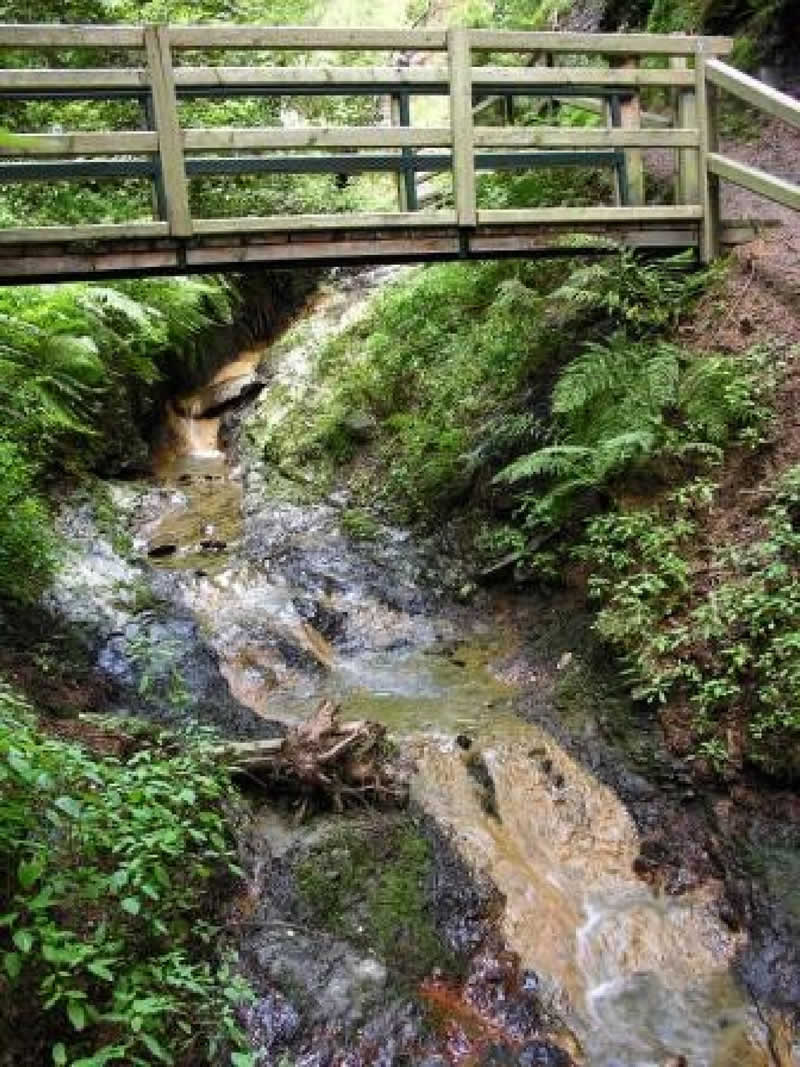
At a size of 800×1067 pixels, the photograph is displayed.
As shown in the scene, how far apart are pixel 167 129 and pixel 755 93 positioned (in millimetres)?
4225

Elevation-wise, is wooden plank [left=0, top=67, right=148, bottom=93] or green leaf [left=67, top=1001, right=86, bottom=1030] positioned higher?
Result: wooden plank [left=0, top=67, right=148, bottom=93]

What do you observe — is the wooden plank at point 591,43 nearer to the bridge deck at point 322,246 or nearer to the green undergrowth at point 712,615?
the bridge deck at point 322,246

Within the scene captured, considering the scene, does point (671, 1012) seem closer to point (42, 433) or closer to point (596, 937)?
point (596, 937)

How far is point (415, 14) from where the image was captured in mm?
22234

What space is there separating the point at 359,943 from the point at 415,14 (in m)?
22.4

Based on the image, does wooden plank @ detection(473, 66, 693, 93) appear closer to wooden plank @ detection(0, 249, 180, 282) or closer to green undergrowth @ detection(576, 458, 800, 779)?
wooden plank @ detection(0, 249, 180, 282)

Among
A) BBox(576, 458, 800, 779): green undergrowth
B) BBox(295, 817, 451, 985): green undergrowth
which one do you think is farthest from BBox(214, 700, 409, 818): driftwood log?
BBox(576, 458, 800, 779): green undergrowth

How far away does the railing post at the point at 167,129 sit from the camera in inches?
253

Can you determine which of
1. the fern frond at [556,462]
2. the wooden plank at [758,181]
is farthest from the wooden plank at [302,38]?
the fern frond at [556,462]

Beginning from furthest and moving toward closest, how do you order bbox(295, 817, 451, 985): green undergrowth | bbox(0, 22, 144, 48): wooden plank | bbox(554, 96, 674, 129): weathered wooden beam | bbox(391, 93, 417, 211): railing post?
bbox(554, 96, 674, 129): weathered wooden beam, bbox(391, 93, 417, 211): railing post, bbox(0, 22, 144, 48): wooden plank, bbox(295, 817, 451, 985): green undergrowth

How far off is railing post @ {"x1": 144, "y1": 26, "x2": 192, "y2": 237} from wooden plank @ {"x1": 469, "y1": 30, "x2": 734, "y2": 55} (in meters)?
2.20

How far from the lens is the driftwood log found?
537 cm

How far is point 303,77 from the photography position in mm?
6785

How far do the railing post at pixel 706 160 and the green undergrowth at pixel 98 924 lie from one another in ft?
20.3
